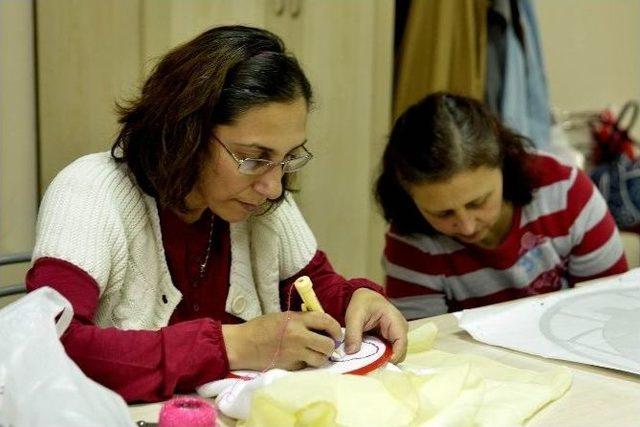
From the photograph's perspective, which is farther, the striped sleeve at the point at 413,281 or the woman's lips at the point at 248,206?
the striped sleeve at the point at 413,281

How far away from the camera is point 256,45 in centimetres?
126

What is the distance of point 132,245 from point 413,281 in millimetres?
742

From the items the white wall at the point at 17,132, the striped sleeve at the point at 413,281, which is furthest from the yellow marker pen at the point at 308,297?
the white wall at the point at 17,132

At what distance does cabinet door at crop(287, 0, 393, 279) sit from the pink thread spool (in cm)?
162

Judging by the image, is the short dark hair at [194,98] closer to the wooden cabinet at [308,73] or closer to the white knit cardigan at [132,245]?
the white knit cardigan at [132,245]

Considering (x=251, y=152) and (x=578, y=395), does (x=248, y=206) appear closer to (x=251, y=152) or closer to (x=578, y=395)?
(x=251, y=152)

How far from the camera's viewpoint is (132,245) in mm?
1248

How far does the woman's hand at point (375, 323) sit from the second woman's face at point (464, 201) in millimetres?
410

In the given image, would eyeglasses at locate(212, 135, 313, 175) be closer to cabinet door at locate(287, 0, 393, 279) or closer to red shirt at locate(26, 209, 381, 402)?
red shirt at locate(26, 209, 381, 402)

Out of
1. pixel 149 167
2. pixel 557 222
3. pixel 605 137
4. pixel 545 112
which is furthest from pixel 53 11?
pixel 605 137

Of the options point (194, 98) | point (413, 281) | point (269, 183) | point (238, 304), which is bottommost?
point (413, 281)

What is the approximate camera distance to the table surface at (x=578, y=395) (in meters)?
0.97

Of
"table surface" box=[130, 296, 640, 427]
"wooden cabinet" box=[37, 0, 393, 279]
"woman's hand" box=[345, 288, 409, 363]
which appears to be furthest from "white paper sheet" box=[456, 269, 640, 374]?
"wooden cabinet" box=[37, 0, 393, 279]

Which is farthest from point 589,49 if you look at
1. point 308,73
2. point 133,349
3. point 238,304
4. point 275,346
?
point 133,349
